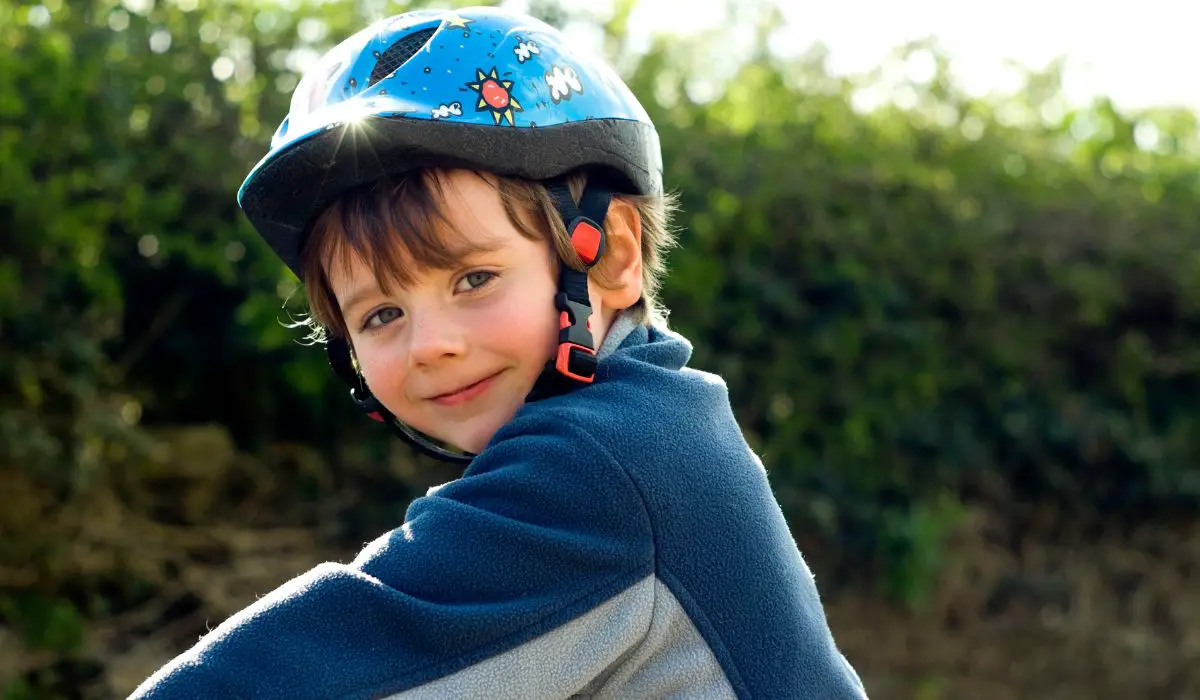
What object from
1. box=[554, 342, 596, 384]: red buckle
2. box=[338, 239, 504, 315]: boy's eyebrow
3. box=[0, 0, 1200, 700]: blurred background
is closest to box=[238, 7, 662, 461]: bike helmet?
box=[554, 342, 596, 384]: red buckle

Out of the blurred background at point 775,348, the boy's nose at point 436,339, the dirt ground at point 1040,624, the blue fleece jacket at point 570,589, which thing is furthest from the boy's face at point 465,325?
the dirt ground at point 1040,624

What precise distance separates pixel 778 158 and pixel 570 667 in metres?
4.86

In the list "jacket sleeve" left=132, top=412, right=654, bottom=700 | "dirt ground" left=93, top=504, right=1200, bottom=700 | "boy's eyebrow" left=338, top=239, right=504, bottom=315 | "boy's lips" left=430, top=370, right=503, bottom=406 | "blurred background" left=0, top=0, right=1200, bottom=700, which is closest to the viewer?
"jacket sleeve" left=132, top=412, right=654, bottom=700

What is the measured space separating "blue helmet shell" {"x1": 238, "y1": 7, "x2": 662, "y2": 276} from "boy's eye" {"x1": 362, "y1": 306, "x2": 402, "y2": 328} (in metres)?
0.20

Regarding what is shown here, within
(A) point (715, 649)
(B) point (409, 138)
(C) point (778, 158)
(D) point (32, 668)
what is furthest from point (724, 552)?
(C) point (778, 158)

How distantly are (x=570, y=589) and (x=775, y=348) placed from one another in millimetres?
4448

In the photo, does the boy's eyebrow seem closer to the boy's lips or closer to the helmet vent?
the boy's lips

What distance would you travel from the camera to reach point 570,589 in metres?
1.86

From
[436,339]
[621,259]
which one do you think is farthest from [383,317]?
[621,259]

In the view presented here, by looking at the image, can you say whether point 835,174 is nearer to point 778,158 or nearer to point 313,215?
point 778,158

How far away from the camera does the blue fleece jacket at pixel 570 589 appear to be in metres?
1.77

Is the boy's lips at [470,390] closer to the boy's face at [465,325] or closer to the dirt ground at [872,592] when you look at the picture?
the boy's face at [465,325]

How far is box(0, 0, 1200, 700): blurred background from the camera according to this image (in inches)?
179

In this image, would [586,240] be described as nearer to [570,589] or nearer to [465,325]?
[465,325]
